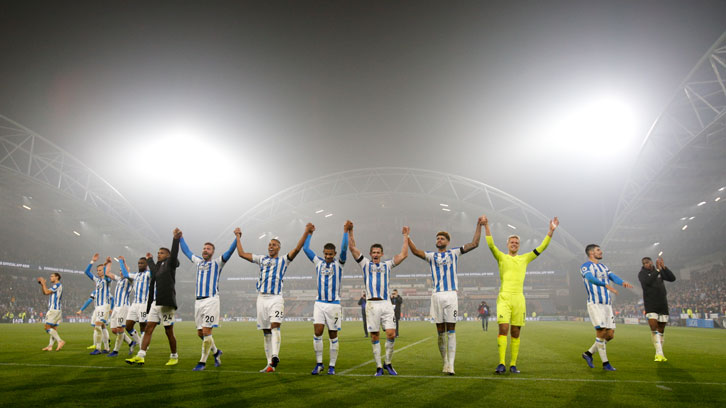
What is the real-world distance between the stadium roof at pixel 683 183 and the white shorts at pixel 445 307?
23.1 m

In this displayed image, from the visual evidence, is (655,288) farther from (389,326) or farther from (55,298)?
(55,298)

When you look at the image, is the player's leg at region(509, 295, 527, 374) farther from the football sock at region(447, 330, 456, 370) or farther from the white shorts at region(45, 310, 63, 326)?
the white shorts at region(45, 310, 63, 326)

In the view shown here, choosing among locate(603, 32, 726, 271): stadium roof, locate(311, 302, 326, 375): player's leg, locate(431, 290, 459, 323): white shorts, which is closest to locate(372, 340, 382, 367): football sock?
locate(311, 302, 326, 375): player's leg

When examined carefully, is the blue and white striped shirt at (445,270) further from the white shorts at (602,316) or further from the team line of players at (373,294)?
the white shorts at (602,316)

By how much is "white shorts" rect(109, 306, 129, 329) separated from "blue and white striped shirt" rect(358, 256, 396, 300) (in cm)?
779

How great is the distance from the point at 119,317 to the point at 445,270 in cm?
936

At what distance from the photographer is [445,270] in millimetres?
8148

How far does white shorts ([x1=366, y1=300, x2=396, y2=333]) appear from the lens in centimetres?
769

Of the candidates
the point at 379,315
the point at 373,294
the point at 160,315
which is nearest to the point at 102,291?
the point at 160,315

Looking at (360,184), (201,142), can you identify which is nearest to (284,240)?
(360,184)

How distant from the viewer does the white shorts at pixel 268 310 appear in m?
8.27

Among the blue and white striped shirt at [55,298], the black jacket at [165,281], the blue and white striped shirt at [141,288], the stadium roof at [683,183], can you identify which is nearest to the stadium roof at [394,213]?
the stadium roof at [683,183]

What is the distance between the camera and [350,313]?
6131 cm

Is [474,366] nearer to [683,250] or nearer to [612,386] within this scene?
[612,386]
